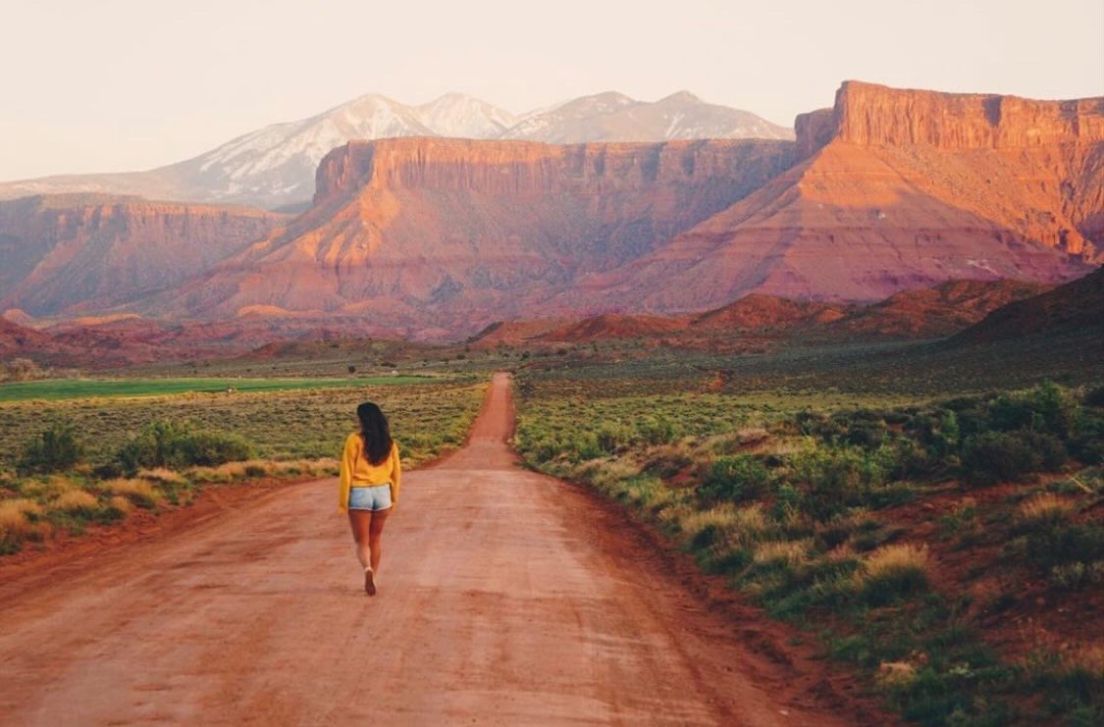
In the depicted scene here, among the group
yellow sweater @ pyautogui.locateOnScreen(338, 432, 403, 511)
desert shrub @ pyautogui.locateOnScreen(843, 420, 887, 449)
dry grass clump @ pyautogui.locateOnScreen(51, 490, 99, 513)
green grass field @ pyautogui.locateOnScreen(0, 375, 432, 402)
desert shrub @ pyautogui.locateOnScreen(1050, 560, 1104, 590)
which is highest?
yellow sweater @ pyautogui.locateOnScreen(338, 432, 403, 511)

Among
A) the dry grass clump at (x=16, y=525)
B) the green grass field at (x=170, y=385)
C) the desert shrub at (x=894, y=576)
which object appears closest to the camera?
the desert shrub at (x=894, y=576)

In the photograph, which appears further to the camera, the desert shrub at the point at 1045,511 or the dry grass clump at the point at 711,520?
the dry grass clump at the point at 711,520

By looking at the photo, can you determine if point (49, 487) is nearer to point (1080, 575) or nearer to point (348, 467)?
point (348, 467)

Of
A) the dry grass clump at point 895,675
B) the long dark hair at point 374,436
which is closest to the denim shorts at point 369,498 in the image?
the long dark hair at point 374,436

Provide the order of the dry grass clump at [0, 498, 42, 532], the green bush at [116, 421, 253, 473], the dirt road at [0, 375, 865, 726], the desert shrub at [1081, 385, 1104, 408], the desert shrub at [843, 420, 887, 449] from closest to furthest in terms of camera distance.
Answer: the dirt road at [0, 375, 865, 726] < the dry grass clump at [0, 498, 42, 532] < the desert shrub at [843, 420, 887, 449] < the desert shrub at [1081, 385, 1104, 408] < the green bush at [116, 421, 253, 473]

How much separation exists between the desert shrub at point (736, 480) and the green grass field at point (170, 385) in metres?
62.4

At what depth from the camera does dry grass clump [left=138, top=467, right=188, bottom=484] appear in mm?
24062

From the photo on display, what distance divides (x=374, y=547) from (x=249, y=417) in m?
42.3

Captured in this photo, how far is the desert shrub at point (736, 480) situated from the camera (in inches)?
746

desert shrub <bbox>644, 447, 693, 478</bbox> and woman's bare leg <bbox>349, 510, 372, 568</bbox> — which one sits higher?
woman's bare leg <bbox>349, 510, 372, 568</bbox>

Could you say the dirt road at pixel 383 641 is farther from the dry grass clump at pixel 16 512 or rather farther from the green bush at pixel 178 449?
the green bush at pixel 178 449

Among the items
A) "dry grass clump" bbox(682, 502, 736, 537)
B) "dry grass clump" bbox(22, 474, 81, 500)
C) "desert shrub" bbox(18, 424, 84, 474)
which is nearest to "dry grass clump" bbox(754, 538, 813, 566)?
"dry grass clump" bbox(682, 502, 736, 537)

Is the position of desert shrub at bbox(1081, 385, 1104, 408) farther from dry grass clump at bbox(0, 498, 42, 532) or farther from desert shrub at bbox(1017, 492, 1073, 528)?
dry grass clump at bbox(0, 498, 42, 532)

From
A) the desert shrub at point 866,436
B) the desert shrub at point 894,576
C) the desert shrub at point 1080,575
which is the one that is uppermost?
the desert shrub at point 1080,575
